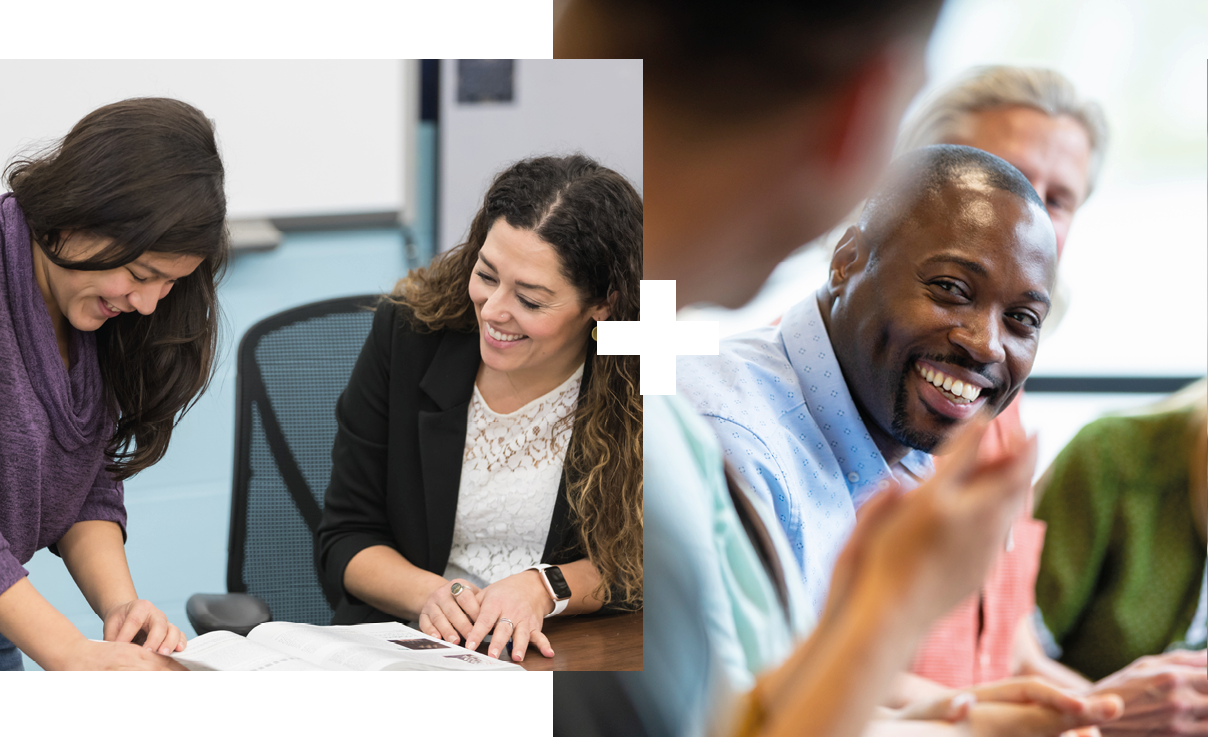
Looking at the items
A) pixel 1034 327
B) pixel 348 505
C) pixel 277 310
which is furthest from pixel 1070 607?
pixel 277 310

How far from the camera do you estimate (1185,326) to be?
53.8 inches

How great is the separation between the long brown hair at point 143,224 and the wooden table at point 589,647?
2.22 ft

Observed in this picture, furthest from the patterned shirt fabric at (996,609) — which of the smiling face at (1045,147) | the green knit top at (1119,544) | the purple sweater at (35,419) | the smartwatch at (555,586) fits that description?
the purple sweater at (35,419)

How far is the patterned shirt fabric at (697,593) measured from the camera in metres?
1.34

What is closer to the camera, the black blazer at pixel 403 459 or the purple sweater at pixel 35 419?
the purple sweater at pixel 35 419

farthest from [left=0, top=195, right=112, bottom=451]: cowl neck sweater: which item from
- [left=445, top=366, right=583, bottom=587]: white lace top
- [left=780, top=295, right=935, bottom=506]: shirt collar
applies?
[left=780, top=295, right=935, bottom=506]: shirt collar

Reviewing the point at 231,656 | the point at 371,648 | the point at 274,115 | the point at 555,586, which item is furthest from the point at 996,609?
the point at 274,115

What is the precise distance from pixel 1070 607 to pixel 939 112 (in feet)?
2.51

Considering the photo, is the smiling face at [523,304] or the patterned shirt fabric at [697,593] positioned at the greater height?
the smiling face at [523,304]

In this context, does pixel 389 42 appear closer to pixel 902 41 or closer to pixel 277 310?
pixel 277 310

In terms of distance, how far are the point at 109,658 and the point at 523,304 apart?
2.70 ft

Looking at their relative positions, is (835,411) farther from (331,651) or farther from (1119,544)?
(331,651)

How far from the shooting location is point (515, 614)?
1429 millimetres

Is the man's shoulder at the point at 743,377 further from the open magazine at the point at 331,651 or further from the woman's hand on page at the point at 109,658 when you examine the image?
the woman's hand on page at the point at 109,658
